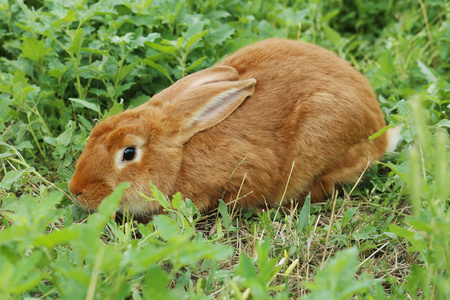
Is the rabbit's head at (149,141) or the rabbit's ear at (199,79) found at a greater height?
the rabbit's ear at (199,79)

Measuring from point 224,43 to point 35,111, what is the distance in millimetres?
1804

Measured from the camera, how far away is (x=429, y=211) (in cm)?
243

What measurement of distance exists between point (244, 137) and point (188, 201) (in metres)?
0.68

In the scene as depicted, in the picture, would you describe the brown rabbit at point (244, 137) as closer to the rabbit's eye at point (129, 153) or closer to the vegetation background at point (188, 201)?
the rabbit's eye at point (129, 153)

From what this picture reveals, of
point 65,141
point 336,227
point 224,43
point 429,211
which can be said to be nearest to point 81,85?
point 65,141

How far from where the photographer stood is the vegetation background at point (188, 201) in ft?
7.05

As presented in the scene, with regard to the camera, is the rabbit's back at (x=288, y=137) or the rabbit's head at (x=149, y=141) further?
the rabbit's back at (x=288, y=137)

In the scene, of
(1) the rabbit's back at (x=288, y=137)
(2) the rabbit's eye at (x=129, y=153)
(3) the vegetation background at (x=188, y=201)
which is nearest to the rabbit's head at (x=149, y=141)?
(2) the rabbit's eye at (x=129, y=153)

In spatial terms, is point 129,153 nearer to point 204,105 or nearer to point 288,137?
point 204,105

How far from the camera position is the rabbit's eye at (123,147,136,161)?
3.34 metres

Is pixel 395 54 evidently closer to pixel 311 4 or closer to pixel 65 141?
pixel 311 4

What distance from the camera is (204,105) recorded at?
350cm

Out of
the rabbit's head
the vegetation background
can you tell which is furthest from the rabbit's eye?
the vegetation background

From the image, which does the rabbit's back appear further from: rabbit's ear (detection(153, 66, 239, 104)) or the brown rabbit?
rabbit's ear (detection(153, 66, 239, 104))
